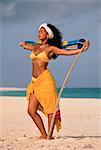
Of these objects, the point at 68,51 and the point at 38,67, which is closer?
the point at 68,51

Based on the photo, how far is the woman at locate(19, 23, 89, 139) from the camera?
6480 mm

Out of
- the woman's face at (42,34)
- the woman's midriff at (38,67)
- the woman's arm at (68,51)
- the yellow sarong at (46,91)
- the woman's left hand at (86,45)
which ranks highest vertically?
the woman's face at (42,34)

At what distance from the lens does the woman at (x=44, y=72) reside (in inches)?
255

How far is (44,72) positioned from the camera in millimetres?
6520

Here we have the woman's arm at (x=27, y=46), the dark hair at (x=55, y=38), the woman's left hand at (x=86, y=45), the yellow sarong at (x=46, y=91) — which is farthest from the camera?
the woman's arm at (x=27, y=46)

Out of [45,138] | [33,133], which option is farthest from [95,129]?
[45,138]

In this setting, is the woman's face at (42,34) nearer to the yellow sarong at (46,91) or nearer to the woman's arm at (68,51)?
the woman's arm at (68,51)

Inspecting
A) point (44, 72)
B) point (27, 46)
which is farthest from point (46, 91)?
point (27, 46)

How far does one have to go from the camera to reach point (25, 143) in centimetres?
639

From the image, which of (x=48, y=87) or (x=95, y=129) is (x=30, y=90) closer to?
(x=48, y=87)

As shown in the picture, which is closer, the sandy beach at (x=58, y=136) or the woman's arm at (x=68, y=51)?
the sandy beach at (x=58, y=136)

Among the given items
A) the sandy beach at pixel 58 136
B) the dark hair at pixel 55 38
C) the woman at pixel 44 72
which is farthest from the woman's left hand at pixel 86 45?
the sandy beach at pixel 58 136

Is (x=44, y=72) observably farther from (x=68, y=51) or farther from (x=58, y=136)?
(x=58, y=136)

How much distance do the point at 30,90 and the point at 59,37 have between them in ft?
2.62
